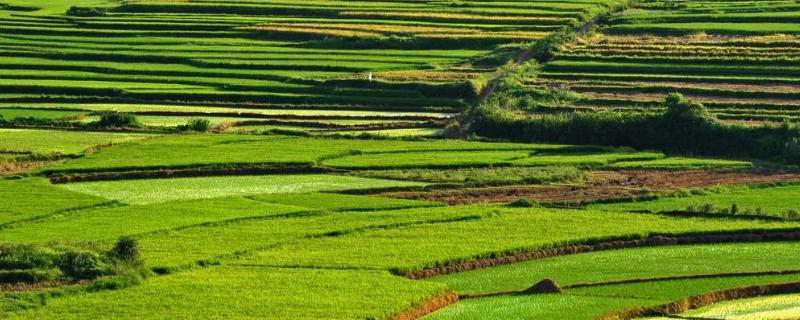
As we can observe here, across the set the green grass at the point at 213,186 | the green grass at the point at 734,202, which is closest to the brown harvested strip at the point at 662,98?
the green grass at the point at 734,202

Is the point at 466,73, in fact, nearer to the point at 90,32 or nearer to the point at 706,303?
the point at 90,32

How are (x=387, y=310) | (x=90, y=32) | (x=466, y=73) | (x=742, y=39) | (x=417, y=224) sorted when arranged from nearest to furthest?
(x=387, y=310) < (x=417, y=224) < (x=466, y=73) < (x=742, y=39) < (x=90, y=32)

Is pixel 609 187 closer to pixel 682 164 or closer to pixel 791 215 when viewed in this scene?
pixel 682 164

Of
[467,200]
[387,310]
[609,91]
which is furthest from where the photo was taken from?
[609,91]

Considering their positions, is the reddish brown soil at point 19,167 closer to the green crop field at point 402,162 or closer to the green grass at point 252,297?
the green crop field at point 402,162

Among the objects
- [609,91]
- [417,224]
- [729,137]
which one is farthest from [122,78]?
[417,224]

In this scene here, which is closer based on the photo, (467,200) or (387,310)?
(387,310)
